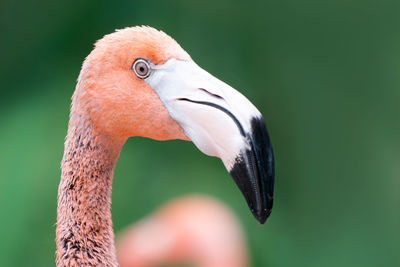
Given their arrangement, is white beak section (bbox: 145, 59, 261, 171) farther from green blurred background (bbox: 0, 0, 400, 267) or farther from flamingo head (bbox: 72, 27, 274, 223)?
green blurred background (bbox: 0, 0, 400, 267)

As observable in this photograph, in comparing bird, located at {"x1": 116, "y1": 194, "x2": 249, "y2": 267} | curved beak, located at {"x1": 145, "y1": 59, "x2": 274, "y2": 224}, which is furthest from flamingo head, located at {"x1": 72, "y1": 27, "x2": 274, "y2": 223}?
bird, located at {"x1": 116, "y1": 194, "x2": 249, "y2": 267}

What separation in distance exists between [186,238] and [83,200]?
1300 millimetres

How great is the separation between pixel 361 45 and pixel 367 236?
1026 millimetres

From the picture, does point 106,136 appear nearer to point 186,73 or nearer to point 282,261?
point 186,73

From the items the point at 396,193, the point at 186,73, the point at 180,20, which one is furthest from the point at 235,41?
the point at 186,73

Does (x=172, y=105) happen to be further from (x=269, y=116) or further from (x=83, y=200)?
(x=269, y=116)

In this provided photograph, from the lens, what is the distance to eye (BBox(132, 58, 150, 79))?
988 millimetres

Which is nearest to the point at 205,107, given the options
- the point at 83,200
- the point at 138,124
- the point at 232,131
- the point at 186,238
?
the point at 232,131

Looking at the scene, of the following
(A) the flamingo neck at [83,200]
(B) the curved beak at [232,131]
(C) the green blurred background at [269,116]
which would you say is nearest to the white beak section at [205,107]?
(B) the curved beak at [232,131]

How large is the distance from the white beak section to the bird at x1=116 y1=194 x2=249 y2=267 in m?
1.43

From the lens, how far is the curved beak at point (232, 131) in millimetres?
881

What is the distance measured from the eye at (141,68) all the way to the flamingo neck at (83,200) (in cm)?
18

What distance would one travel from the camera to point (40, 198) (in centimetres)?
224

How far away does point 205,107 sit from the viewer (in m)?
0.91
